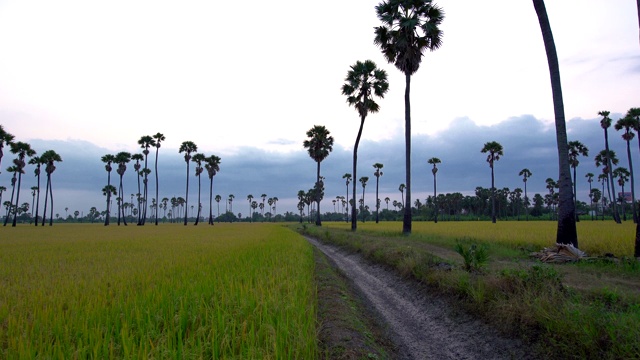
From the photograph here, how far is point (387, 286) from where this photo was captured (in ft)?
41.8

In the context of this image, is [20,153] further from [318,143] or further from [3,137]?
[318,143]

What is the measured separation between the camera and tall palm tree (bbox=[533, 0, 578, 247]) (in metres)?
A: 14.0

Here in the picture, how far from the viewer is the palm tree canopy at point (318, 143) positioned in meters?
57.1

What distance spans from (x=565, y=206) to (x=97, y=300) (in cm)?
1637

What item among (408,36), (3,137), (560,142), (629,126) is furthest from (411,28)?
(3,137)

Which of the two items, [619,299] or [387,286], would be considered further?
[387,286]

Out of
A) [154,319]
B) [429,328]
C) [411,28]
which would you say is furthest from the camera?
[411,28]

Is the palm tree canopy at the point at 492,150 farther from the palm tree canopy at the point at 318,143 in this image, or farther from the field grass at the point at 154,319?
the field grass at the point at 154,319

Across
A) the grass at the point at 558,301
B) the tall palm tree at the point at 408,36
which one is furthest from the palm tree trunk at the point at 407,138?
the grass at the point at 558,301

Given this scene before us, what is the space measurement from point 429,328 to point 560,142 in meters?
10.8

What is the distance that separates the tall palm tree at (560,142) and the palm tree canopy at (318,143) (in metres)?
43.1

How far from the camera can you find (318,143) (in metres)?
57.3

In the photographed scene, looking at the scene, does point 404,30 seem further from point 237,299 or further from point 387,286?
point 237,299

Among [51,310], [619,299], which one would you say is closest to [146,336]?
[51,310]
